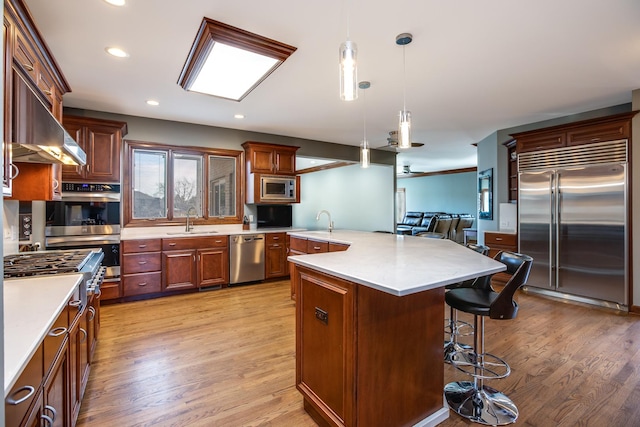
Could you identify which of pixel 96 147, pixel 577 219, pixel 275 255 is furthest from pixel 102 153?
pixel 577 219

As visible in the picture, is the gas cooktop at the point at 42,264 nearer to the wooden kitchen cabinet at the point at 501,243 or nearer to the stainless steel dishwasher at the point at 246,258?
the stainless steel dishwasher at the point at 246,258

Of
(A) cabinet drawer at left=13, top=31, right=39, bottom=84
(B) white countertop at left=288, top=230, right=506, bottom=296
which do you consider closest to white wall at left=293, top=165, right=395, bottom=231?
(B) white countertop at left=288, top=230, right=506, bottom=296

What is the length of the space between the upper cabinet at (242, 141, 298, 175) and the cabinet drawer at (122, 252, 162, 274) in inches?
75.9

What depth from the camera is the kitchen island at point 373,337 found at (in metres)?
1.57

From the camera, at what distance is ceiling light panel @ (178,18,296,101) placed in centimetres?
229

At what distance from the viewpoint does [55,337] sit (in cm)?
132

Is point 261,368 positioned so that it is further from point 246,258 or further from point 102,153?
point 102,153

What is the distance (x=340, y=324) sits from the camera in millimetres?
1647

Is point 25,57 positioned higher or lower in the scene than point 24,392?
higher

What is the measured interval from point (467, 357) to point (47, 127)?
323cm

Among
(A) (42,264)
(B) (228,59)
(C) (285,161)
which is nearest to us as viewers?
(A) (42,264)

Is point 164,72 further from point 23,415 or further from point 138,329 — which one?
point 23,415

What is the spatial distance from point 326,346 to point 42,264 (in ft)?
6.29

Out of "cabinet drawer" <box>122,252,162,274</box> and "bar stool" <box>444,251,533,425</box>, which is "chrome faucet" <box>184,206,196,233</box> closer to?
"cabinet drawer" <box>122,252,162,274</box>
